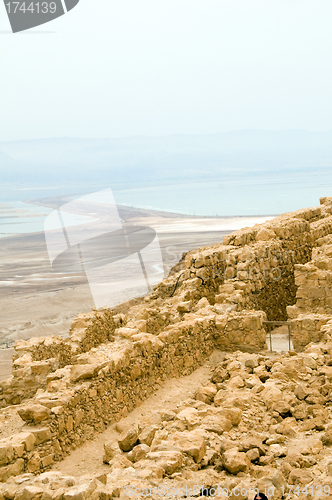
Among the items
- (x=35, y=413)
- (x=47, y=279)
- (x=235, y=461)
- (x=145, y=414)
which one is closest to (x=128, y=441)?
(x=35, y=413)

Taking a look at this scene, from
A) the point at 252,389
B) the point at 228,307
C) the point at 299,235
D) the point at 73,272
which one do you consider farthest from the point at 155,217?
the point at 252,389

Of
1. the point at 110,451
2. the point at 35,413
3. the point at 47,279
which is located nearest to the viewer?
the point at 110,451

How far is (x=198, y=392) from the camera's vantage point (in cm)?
684

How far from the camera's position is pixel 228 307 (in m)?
9.98

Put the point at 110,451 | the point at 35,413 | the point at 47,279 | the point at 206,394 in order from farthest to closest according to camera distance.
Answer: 1. the point at 47,279
2. the point at 206,394
3. the point at 35,413
4. the point at 110,451

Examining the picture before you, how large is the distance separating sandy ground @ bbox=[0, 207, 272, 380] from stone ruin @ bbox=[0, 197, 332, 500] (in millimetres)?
6479

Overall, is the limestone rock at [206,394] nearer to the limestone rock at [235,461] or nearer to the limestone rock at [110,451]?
the limestone rock at [110,451]

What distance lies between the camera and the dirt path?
5496 millimetres

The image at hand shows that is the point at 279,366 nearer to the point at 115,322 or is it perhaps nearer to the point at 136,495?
the point at 136,495

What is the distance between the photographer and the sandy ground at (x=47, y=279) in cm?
2059

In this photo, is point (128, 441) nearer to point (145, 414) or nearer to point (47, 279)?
point (145, 414)

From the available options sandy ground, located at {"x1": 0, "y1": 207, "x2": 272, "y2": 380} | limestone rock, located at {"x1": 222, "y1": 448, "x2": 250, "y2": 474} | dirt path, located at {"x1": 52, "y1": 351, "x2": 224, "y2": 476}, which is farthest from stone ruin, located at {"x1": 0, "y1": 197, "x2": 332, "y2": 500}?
sandy ground, located at {"x1": 0, "y1": 207, "x2": 272, "y2": 380}

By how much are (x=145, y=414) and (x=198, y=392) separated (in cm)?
84

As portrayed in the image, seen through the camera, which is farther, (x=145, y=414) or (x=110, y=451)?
(x=145, y=414)
